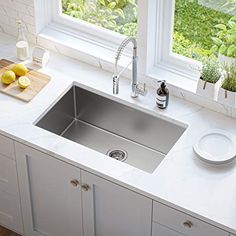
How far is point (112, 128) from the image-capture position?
4.26 metres

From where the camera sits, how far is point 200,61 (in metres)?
4.07

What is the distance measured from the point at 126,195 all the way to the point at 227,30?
1036 mm

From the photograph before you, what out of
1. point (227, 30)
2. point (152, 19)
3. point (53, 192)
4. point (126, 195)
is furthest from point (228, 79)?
point (53, 192)

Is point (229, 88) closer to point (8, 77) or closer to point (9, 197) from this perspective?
point (8, 77)

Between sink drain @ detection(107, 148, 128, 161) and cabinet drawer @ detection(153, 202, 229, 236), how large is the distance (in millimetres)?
612

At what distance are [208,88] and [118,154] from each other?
2.17ft

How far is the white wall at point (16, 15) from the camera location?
4324 millimetres

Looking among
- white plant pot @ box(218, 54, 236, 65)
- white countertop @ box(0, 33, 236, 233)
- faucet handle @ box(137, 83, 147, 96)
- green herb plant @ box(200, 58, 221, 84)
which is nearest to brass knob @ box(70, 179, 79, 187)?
white countertop @ box(0, 33, 236, 233)

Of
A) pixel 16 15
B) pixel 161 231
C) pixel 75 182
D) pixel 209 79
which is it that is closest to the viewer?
pixel 161 231

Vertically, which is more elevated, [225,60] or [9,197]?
[225,60]

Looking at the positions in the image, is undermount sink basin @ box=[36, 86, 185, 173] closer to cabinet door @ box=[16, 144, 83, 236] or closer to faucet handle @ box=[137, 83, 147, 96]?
faucet handle @ box=[137, 83, 147, 96]

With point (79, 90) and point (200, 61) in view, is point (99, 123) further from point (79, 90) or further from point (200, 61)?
point (200, 61)

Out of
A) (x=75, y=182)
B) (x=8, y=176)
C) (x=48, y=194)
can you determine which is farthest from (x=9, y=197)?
(x=75, y=182)

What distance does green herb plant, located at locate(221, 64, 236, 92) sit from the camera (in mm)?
3805
